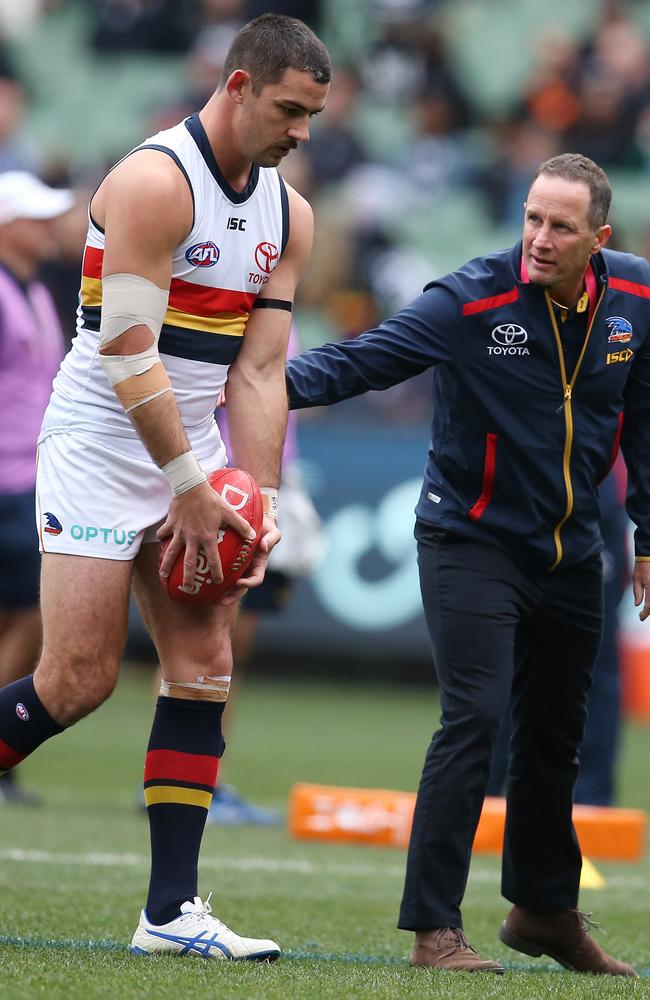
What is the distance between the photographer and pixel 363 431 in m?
13.1

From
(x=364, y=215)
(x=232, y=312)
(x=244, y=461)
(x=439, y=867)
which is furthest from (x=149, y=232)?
(x=364, y=215)

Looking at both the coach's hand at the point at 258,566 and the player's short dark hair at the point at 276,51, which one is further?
the coach's hand at the point at 258,566

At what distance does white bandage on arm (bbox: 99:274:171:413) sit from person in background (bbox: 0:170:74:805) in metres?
3.92

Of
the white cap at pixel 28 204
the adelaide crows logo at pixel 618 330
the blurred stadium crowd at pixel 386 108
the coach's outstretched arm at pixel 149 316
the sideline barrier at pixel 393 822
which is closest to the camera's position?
the coach's outstretched arm at pixel 149 316

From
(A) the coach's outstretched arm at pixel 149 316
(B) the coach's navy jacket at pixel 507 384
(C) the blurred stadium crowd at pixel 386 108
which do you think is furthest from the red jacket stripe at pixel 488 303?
(C) the blurred stadium crowd at pixel 386 108

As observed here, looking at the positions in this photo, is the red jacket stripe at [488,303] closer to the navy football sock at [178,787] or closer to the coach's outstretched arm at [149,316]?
the coach's outstretched arm at [149,316]

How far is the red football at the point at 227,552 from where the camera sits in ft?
13.8

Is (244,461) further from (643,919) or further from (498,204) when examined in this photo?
(498,204)

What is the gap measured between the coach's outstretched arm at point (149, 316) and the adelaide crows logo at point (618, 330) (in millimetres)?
1206

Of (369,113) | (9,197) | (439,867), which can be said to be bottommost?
(439,867)

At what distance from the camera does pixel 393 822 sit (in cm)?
706

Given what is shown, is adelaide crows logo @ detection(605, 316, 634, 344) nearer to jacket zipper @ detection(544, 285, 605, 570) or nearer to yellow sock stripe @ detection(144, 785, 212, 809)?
jacket zipper @ detection(544, 285, 605, 570)

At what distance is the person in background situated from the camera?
7.94 m

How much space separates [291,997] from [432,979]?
1.77ft
